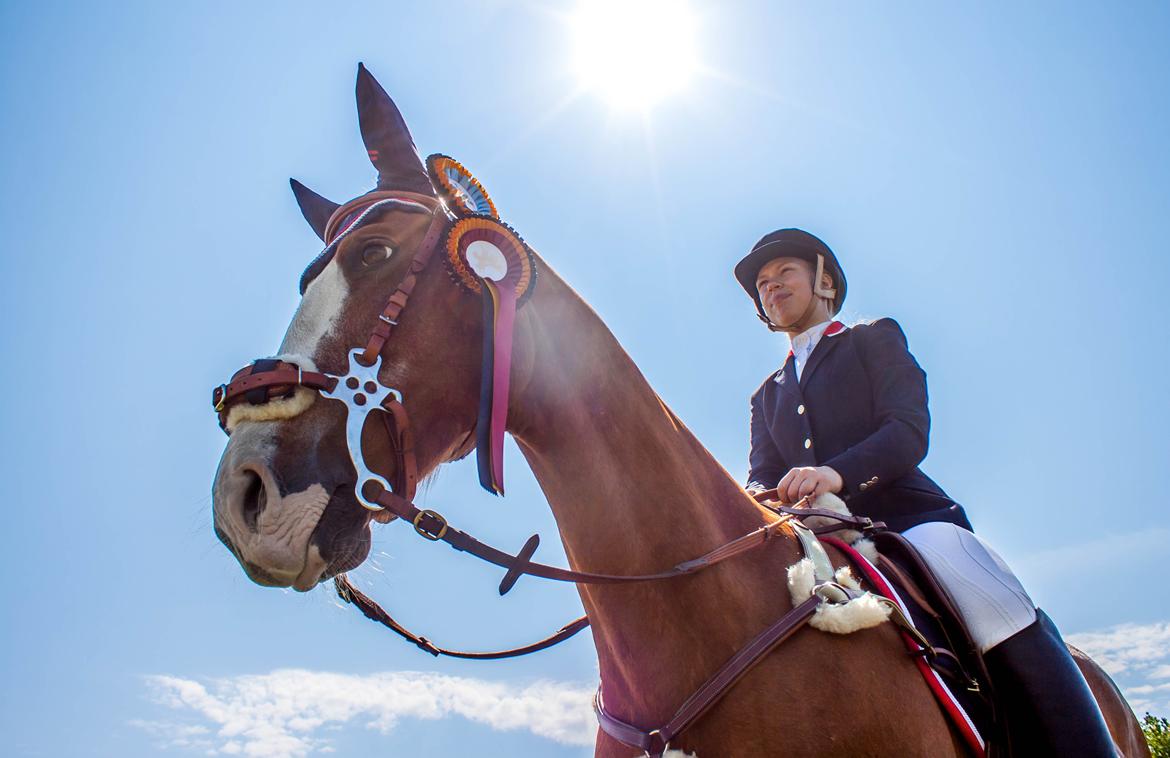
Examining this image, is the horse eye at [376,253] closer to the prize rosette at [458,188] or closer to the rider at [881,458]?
the prize rosette at [458,188]

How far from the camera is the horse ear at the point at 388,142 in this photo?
3521 mm

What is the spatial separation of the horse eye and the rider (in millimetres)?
2267

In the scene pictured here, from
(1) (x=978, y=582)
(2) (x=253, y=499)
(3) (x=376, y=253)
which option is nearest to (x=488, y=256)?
(3) (x=376, y=253)

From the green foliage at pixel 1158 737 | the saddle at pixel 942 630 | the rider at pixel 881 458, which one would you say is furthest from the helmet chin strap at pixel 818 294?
the green foliage at pixel 1158 737

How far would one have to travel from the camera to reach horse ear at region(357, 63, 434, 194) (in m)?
3.52

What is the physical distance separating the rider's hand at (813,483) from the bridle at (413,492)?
46cm

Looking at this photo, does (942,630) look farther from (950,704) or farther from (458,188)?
(458,188)

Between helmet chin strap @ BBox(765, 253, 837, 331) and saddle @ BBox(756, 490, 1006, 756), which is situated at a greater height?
helmet chin strap @ BBox(765, 253, 837, 331)

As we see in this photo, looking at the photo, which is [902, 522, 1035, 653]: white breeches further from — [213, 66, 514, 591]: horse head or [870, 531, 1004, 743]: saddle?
[213, 66, 514, 591]: horse head

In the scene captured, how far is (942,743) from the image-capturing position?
281cm

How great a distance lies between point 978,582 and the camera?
138 inches

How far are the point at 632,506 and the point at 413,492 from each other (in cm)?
88

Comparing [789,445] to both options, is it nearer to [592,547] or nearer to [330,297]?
[592,547]

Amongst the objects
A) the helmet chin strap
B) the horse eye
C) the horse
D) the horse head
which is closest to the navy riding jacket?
the helmet chin strap
